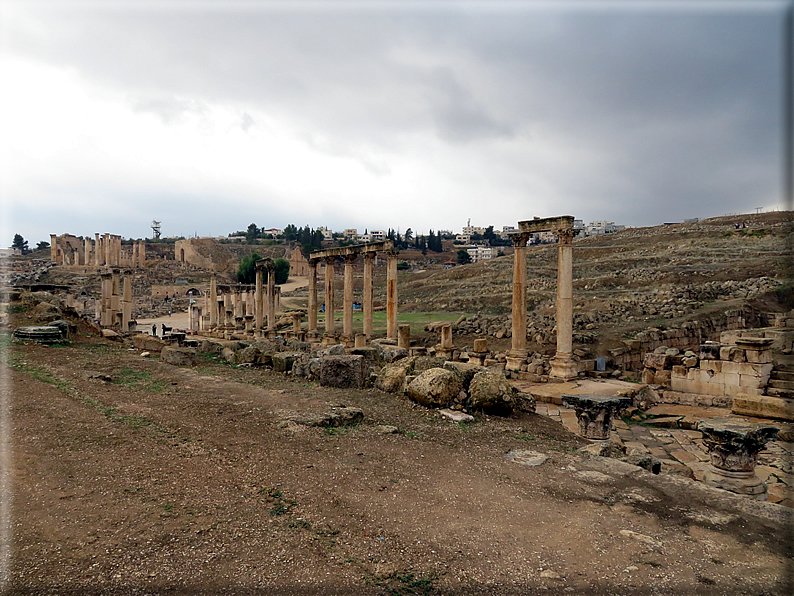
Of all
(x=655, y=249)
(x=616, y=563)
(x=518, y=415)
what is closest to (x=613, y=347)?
(x=518, y=415)

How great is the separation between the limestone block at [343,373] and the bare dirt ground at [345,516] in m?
3.88

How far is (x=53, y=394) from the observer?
29.7 feet

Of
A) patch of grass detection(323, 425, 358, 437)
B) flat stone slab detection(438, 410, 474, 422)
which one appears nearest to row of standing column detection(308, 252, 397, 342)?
flat stone slab detection(438, 410, 474, 422)

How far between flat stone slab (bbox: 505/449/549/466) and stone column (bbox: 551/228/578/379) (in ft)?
29.3

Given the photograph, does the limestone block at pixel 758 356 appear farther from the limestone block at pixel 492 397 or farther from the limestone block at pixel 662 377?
the limestone block at pixel 492 397

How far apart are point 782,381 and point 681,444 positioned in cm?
537

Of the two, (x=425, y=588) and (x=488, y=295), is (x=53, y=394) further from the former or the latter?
(x=488, y=295)

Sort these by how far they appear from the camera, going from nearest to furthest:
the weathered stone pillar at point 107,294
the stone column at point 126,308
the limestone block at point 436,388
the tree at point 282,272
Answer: the limestone block at point 436,388 → the weathered stone pillar at point 107,294 → the stone column at point 126,308 → the tree at point 282,272

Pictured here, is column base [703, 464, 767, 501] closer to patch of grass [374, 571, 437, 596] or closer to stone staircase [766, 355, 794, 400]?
patch of grass [374, 571, 437, 596]

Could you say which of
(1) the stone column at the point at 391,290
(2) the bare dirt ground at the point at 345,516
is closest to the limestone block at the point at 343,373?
(2) the bare dirt ground at the point at 345,516

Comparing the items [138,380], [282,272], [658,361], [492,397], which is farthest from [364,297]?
[282,272]

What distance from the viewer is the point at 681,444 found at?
10047 mm

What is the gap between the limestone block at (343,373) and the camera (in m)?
12.2

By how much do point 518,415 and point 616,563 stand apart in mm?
6282
